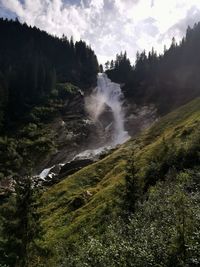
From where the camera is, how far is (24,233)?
33719mm

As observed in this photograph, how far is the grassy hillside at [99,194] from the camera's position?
44284 mm

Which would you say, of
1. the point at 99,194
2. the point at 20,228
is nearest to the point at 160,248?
the point at 20,228

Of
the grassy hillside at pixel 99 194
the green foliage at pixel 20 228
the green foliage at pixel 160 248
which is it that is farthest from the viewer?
the grassy hillside at pixel 99 194

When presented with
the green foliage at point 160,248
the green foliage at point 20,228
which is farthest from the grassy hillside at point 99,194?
the green foliage at point 160,248

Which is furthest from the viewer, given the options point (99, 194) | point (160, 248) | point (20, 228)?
point (99, 194)

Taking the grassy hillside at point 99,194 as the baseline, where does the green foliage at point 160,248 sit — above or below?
above

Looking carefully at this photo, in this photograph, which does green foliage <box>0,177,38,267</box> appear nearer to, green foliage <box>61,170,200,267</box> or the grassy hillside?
the grassy hillside

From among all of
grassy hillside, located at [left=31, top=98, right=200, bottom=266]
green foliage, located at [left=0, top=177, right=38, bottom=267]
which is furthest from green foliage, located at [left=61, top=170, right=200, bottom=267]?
green foliage, located at [left=0, top=177, right=38, bottom=267]

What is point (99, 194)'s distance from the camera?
6412 centimetres

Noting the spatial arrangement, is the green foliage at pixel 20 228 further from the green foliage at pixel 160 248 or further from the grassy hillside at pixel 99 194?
the green foliage at pixel 160 248

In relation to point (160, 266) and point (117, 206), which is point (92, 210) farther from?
point (160, 266)

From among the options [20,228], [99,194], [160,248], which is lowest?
[99,194]

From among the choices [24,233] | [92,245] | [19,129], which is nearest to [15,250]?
[24,233]

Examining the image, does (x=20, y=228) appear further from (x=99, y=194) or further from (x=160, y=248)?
(x=99, y=194)
